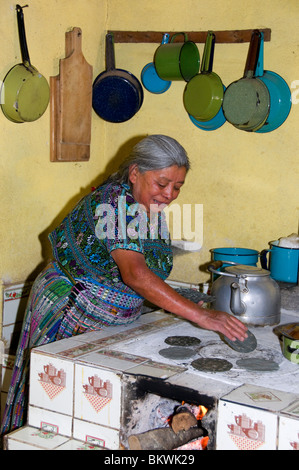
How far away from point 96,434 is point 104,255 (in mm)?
548

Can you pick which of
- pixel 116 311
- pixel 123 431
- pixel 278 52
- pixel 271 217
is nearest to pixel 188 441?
→ pixel 123 431

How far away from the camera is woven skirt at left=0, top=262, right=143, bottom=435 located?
184cm

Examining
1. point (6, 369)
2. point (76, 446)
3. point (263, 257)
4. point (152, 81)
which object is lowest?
point (6, 369)

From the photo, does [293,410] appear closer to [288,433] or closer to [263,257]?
[288,433]

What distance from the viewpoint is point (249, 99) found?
2.38 meters

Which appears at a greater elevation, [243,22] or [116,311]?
[243,22]

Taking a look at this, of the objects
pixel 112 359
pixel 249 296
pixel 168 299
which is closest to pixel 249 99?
pixel 249 296

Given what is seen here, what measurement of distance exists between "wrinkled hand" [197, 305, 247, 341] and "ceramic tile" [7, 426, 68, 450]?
0.49 m

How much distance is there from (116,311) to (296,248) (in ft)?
2.80

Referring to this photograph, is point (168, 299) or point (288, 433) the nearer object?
point (288, 433)

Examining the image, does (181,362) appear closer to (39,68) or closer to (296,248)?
(296,248)

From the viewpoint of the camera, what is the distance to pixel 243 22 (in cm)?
250

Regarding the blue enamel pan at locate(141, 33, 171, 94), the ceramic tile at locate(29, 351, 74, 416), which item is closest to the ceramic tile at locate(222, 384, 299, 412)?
the ceramic tile at locate(29, 351, 74, 416)

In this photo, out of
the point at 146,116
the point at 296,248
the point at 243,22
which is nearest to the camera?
the point at 296,248
